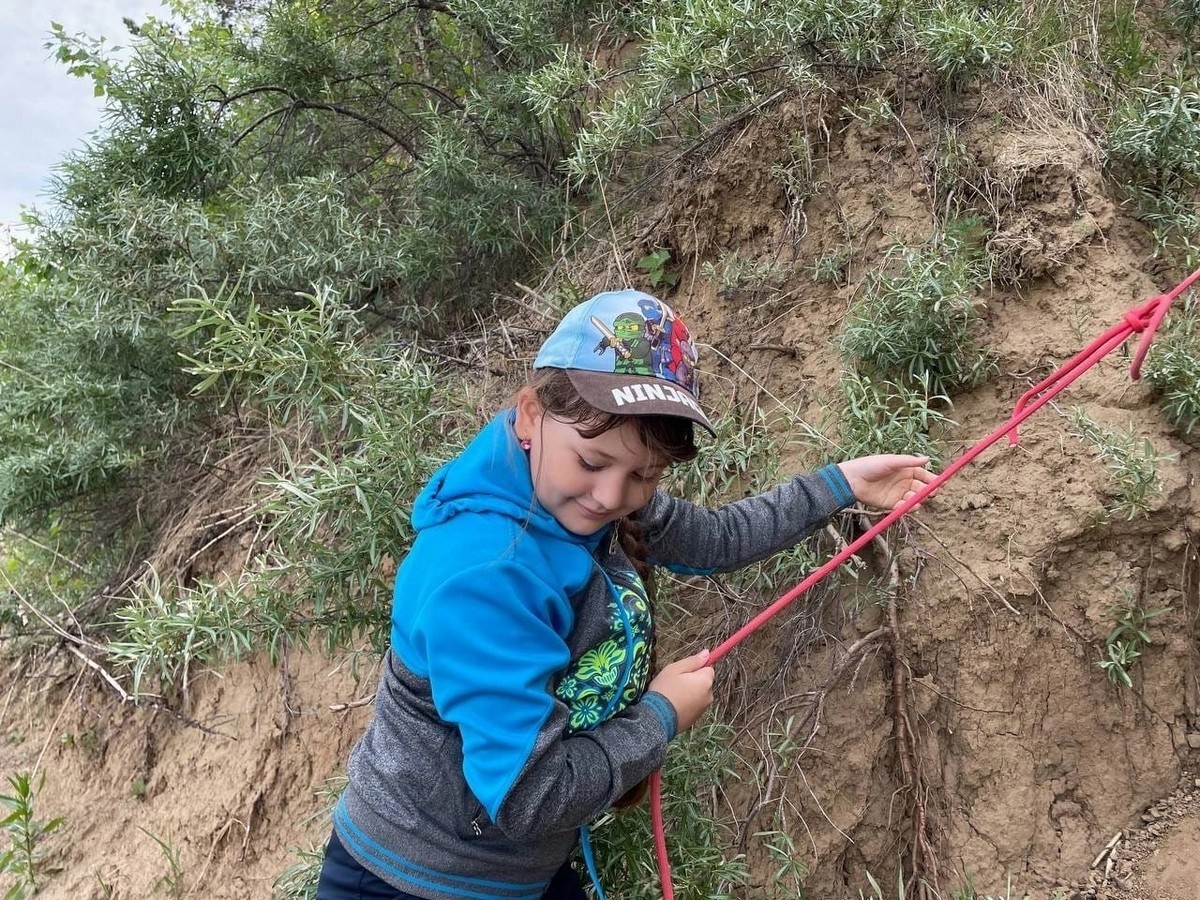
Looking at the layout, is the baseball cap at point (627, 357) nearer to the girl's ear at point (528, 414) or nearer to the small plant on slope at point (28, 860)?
the girl's ear at point (528, 414)

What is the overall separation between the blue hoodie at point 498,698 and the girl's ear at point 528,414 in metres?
0.03

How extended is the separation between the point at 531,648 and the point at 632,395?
0.49 metres

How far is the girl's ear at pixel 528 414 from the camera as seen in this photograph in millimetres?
1680

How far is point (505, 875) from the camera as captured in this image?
5.60 feet

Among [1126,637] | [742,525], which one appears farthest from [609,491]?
[1126,637]

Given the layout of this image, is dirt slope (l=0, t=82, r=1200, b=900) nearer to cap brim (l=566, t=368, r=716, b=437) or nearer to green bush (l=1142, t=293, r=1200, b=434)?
green bush (l=1142, t=293, r=1200, b=434)

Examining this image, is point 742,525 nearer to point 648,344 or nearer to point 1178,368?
point 648,344

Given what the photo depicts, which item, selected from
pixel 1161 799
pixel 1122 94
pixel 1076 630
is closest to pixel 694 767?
pixel 1076 630

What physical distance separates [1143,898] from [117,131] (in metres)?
4.13

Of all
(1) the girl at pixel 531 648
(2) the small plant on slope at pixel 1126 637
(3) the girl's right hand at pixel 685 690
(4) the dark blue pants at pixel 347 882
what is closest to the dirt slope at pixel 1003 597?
(2) the small plant on slope at pixel 1126 637

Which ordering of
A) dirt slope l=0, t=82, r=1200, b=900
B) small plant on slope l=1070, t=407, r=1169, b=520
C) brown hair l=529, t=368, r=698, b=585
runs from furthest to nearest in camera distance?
dirt slope l=0, t=82, r=1200, b=900 → small plant on slope l=1070, t=407, r=1169, b=520 → brown hair l=529, t=368, r=698, b=585

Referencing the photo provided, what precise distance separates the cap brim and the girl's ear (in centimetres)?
10

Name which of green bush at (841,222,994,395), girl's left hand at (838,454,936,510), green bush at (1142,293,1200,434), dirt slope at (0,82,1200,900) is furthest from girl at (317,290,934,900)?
green bush at (1142,293,1200,434)

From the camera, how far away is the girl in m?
1.48
